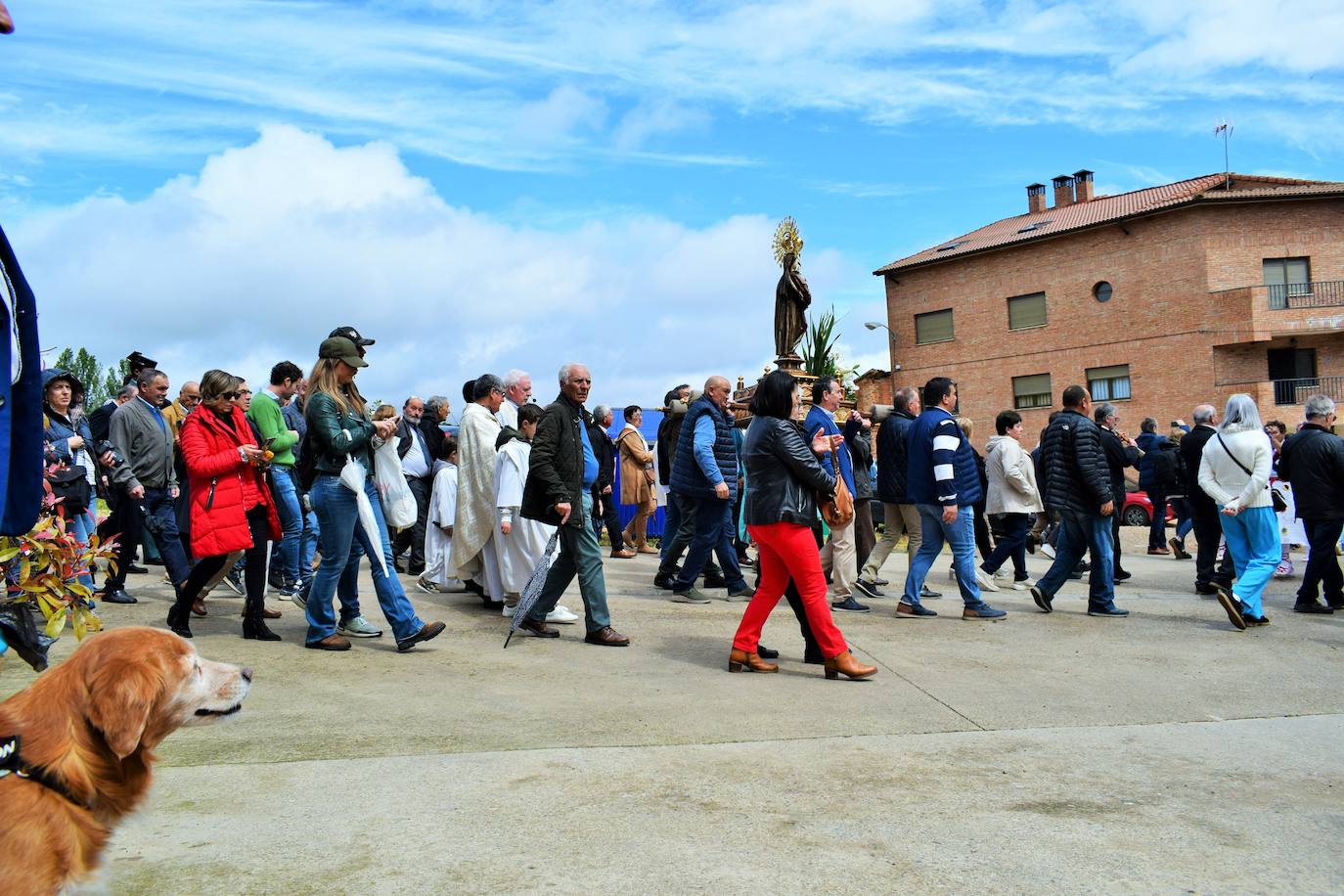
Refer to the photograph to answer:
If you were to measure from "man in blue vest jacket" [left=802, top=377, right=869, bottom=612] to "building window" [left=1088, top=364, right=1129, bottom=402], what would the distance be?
118 feet

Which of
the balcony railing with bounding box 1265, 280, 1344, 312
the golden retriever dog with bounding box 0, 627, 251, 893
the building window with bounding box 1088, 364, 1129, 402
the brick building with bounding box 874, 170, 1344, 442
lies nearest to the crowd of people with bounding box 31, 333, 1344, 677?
the golden retriever dog with bounding box 0, 627, 251, 893

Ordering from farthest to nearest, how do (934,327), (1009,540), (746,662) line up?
(934,327)
(1009,540)
(746,662)

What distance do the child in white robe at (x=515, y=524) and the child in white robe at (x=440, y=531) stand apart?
1.30m

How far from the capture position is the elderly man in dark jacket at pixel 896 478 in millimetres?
9914

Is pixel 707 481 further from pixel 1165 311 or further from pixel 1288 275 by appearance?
pixel 1288 275

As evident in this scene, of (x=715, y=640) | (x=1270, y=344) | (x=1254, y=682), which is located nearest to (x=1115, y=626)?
(x=1254, y=682)

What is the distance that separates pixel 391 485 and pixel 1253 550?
7032 millimetres

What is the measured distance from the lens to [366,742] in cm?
478

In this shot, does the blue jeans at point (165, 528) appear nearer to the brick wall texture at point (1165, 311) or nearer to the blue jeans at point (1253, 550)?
the blue jeans at point (1253, 550)

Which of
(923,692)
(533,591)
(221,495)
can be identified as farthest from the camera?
(533,591)

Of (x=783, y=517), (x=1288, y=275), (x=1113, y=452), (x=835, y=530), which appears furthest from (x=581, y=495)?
(x=1288, y=275)

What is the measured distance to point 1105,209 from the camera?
45.0m

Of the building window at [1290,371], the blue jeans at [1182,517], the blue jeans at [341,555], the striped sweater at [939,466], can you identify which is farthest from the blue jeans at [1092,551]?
the building window at [1290,371]

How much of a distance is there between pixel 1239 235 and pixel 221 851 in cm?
4349
